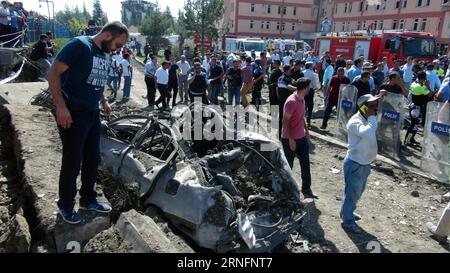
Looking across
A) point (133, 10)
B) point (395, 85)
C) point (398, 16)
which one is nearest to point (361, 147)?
point (395, 85)

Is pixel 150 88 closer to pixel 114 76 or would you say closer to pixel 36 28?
pixel 114 76

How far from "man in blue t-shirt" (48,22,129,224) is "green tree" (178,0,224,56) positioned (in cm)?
2734

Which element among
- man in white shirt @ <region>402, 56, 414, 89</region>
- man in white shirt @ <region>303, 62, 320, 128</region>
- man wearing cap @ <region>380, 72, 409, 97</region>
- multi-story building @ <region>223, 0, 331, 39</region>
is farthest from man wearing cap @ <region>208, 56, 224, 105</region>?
multi-story building @ <region>223, 0, 331, 39</region>

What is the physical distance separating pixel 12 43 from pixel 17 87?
5.33 m

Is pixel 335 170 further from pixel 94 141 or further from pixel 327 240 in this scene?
pixel 94 141

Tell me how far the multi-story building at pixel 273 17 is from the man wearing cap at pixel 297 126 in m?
50.7

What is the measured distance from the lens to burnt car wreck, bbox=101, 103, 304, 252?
3541mm

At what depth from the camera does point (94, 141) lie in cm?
339

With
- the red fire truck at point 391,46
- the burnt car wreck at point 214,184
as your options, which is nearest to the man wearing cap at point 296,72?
the burnt car wreck at point 214,184

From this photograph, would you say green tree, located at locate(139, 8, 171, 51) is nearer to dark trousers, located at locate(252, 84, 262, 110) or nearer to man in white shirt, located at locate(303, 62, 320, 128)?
dark trousers, located at locate(252, 84, 262, 110)

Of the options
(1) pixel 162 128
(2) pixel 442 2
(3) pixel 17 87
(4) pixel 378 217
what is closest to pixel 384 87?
(4) pixel 378 217

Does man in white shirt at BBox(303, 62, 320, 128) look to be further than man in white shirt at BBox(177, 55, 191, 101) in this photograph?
No

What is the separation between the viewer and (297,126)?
5.52 m

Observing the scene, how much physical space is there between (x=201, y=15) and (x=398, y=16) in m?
25.9
